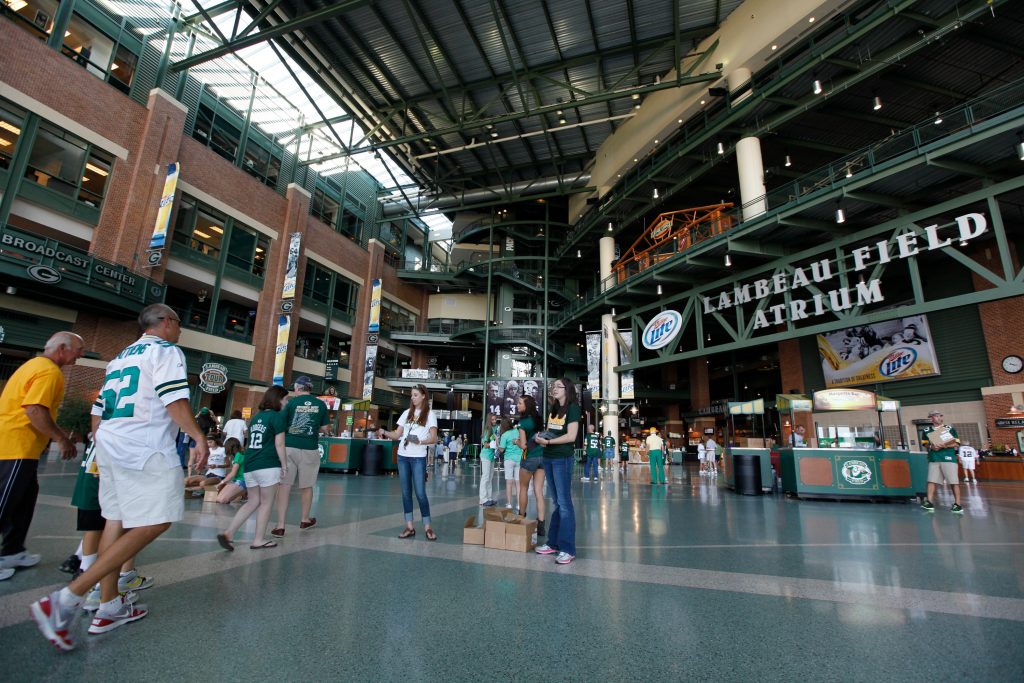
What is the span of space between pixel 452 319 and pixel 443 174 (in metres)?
12.1

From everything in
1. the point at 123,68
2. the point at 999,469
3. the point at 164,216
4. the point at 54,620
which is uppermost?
the point at 123,68

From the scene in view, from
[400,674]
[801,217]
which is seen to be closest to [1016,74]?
[801,217]

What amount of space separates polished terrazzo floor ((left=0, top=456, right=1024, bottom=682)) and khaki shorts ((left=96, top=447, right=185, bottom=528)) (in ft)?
2.04

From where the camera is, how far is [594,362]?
24.9m

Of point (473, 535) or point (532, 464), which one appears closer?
point (473, 535)

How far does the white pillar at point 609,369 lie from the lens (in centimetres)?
2372

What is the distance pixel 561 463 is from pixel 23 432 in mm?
4416

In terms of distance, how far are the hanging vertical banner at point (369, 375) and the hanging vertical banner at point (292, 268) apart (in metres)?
6.87

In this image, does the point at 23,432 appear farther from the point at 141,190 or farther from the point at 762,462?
the point at 141,190

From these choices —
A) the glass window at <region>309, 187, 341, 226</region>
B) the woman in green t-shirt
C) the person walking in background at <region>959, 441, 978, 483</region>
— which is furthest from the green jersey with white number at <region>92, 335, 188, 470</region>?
the glass window at <region>309, 187, 341, 226</region>

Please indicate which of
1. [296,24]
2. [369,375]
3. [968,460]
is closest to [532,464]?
[968,460]

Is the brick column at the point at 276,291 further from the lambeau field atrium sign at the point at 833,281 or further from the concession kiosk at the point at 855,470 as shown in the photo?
the concession kiosk at the point at 855,470

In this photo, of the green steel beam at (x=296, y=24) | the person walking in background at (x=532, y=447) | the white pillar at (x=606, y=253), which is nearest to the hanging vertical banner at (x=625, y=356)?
the white pillar at (x=606, y=253)

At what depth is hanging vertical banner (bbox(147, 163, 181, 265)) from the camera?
17.1 metres
